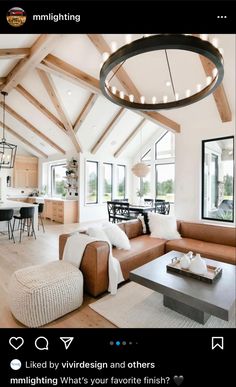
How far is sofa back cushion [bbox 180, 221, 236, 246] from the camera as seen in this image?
9.75 ft

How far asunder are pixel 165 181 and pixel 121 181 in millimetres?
1941

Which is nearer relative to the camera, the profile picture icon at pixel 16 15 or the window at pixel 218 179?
the profile picture icon at pixel 16 15

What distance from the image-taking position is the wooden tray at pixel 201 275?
5.74ft

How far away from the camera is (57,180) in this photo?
338 inches

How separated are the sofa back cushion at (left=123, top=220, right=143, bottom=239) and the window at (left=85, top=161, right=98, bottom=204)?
3.98m

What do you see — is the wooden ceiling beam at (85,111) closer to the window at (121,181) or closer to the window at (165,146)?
the window at (121,181)

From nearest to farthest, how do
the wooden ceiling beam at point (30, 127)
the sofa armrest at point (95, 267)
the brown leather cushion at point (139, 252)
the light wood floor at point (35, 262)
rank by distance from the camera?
the light wood floor at point (35, 262), the sofa armrest at point (95, 267), the brown leather cushion at point (139, 252), the wooden ceiling beam at point (30, 127)

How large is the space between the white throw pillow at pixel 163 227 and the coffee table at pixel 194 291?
3.99 ft

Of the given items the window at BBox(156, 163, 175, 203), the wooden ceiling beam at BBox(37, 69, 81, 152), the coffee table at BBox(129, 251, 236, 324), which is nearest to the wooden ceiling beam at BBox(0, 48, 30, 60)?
the wooden ceiling beam at BBox(37, 69, 81, 152)
